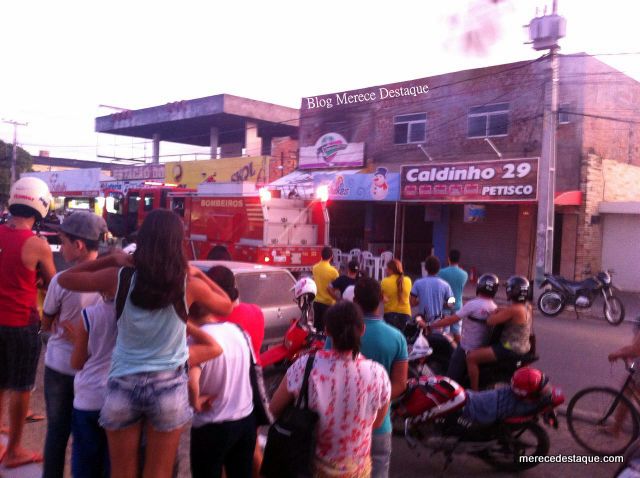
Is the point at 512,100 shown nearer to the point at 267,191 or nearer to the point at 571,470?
the point at 267,191

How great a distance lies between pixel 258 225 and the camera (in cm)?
1452

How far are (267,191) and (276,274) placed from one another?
7915mm

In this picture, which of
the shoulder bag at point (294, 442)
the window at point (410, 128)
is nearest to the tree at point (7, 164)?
the window at point (410, 128)

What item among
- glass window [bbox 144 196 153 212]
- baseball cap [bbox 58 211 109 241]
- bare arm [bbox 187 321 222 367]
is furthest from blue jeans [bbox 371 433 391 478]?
glass window [bbox 144 196 153 212]

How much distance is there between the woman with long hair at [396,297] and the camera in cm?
674

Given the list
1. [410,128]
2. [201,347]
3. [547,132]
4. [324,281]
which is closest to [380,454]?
[201,347]

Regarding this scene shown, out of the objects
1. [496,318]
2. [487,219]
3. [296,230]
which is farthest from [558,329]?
[487,219]

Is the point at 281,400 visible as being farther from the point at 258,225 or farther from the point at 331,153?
the point at 331,153

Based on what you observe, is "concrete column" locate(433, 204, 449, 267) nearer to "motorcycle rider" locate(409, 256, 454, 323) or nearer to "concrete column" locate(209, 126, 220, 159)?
"motorcycle rider" locate(409, 256, 454, 323)

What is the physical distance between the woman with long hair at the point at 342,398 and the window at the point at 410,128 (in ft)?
66.1

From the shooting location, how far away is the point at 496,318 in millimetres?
5070

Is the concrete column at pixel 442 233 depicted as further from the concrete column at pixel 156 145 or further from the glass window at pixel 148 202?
the concrete column at pixel 156 145

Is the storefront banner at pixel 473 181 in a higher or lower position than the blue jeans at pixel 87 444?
higher

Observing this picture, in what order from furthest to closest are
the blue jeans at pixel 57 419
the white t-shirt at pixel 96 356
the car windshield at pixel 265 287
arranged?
1. the car windshield at pixel 265 287
2. the blue jeans at pixel 57 419
3. the white t-shirt at pixel 96 356
